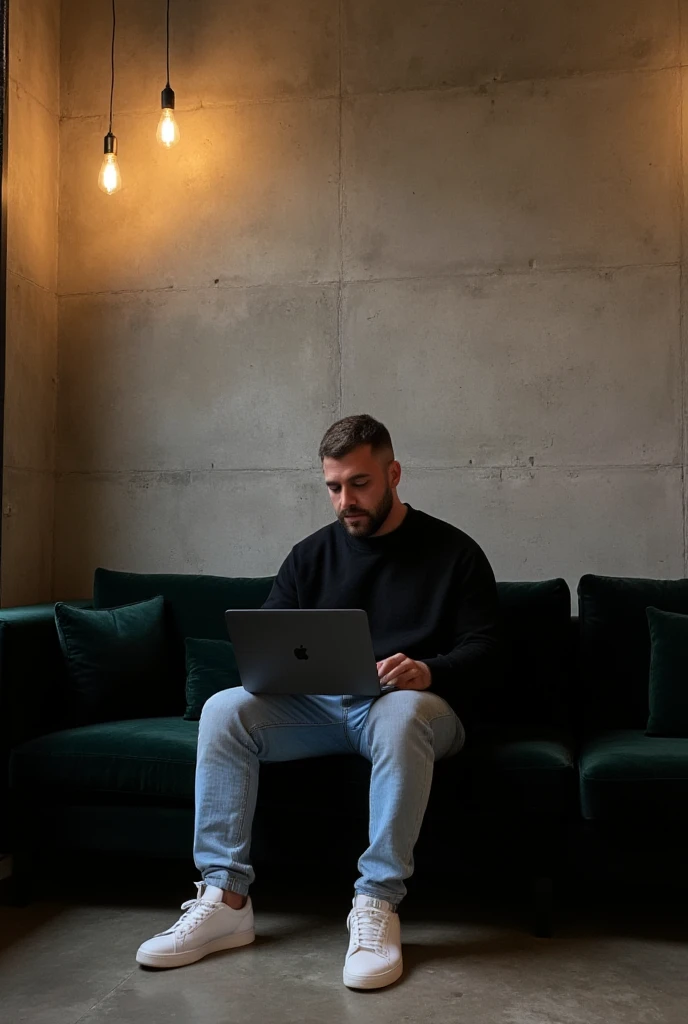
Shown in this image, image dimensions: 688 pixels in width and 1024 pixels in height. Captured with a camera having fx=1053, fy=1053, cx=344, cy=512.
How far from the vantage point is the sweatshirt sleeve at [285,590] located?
3129mm

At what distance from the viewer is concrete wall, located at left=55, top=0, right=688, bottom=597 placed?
3.90 m

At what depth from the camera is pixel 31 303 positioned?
424cm

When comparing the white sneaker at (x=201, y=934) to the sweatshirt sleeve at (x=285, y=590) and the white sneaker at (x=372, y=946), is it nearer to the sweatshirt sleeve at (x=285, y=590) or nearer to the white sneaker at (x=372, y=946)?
the white sneaker at (x=372, y=946)

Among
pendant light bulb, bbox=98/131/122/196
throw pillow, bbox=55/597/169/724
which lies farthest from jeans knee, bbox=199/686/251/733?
pendant light bulb, bbox=98/131/122/196

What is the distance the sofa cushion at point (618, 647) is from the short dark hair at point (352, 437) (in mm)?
911

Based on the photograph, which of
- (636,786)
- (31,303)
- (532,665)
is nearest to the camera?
(636,786)

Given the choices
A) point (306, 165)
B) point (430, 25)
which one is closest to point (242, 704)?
point (306, 165)

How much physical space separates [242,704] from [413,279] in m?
1.99

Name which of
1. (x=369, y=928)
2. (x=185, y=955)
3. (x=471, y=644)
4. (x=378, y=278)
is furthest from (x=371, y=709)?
(x=378, y=278)

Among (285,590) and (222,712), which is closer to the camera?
(222,712)

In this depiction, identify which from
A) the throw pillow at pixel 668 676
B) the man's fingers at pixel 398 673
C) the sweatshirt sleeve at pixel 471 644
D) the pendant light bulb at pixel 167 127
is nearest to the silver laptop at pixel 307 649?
the man's fingers at pixel 398 673

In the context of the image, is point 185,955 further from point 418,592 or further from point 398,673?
point 418,592

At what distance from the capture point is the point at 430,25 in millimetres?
4102

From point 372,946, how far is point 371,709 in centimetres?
57
